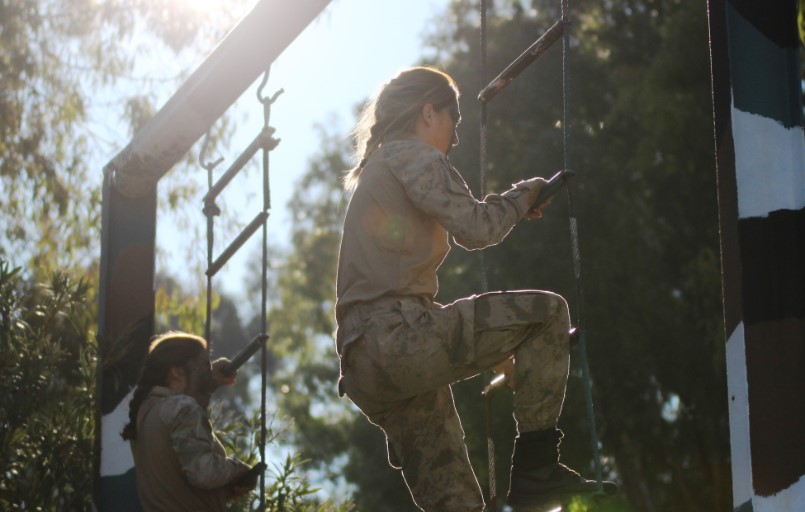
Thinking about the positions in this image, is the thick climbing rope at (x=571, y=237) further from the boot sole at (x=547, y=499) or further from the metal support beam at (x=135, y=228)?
the metal support beam at (x=135, y=228)

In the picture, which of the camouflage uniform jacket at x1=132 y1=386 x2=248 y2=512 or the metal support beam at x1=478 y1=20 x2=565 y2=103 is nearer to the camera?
the metal support beam at x1=478 y1=20 x2=565 y2=103

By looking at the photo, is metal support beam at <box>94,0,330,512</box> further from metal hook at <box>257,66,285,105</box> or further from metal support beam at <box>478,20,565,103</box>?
metal support beam at <box>478,20,565,103</box>

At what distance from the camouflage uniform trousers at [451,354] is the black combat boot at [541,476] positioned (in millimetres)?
43

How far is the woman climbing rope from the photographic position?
10.5 feet

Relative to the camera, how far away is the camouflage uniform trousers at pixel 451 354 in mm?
3191

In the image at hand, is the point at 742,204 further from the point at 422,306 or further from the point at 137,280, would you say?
the point at 137,280

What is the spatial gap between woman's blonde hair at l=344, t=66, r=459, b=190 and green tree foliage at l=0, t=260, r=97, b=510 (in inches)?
125

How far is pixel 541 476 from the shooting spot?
3105 mm

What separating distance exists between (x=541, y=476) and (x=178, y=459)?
1914mm

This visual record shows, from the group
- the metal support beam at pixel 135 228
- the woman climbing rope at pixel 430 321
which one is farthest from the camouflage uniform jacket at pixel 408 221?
the metal support beam at pixel 135 228

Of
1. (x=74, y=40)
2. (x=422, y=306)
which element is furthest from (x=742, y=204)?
(x=74, y=40)

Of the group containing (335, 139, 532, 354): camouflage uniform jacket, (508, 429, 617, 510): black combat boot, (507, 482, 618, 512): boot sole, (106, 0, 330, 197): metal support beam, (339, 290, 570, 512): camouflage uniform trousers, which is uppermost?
(106, 0, 330, 197): metal support beam

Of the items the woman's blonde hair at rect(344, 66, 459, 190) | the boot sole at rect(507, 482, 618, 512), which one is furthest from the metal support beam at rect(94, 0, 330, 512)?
the boot sole at rect(507, 482, 618, 512)

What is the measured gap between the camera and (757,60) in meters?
2.95
